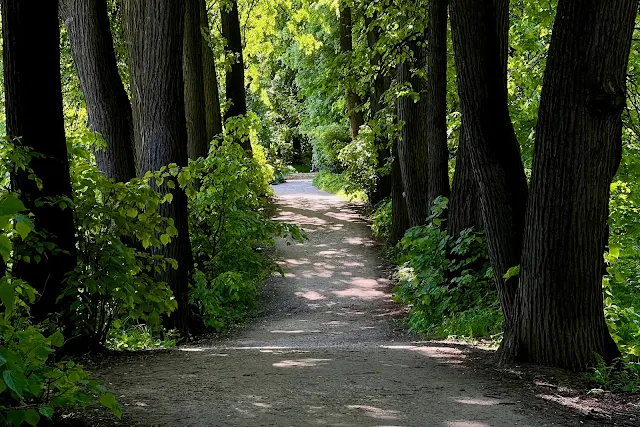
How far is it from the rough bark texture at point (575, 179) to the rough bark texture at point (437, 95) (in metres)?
6.72

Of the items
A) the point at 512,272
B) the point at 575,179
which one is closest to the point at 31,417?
the point at 575,179

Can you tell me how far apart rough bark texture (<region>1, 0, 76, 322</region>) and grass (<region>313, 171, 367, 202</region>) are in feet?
67.8

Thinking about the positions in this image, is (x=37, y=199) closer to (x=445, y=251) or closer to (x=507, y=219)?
(x=507, y=219)

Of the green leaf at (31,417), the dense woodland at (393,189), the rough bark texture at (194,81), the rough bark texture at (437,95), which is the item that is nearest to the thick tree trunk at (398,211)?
the dense woodland at (393,189)

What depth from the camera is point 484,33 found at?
21.1ft

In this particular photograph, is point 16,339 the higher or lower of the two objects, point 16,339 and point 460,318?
the higher

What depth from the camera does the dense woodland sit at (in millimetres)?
5316

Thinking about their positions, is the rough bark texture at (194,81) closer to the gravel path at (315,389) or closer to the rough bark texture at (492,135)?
the gravel path at (315,389)

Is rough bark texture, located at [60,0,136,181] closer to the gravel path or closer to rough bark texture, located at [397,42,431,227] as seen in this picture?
the gravel path

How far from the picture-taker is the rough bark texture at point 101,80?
10117 mm

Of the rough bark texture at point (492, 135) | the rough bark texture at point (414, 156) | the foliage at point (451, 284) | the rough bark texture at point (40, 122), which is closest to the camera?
the rough bark texture at point (40, 122)

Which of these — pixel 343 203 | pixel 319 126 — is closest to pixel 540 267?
pixel 343 203

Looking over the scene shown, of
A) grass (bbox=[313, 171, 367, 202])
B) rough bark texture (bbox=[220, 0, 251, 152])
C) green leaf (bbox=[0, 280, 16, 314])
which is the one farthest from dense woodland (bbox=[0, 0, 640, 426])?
grass (bbox=[313, 171, 367, 202])

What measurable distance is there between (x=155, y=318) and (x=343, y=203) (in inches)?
842
